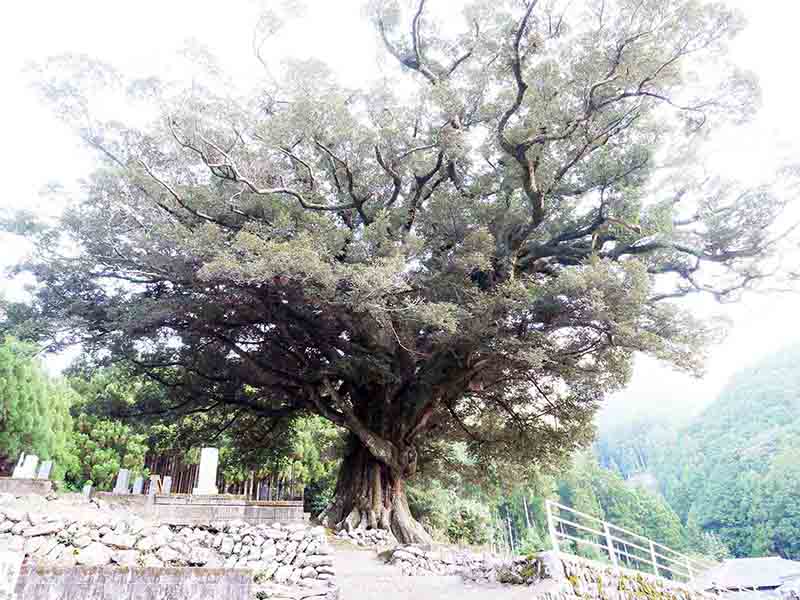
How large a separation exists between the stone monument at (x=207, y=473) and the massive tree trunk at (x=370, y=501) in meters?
3.04

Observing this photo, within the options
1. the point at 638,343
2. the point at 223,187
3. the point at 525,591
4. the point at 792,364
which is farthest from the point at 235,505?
the point at 792,364

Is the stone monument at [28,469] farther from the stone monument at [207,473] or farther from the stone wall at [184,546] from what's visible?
the stone wall at [184,546]

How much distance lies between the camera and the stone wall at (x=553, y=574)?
5.99m

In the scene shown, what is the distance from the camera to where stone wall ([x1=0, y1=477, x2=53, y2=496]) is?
6.95 m

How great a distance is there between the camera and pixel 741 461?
43.0 metres

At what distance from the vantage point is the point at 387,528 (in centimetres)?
1031

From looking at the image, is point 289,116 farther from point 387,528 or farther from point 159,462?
point 159,462

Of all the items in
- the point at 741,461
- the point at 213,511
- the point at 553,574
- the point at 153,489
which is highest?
the point at 741,461

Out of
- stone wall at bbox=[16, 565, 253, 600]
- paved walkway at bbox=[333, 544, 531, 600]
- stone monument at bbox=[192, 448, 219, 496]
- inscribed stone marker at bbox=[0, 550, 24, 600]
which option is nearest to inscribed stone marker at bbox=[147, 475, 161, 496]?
stone monument at bbox=[192, 448, 219, 496]

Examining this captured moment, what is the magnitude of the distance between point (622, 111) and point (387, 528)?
949 centimetres

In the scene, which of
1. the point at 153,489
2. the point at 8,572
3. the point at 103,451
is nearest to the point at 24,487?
the point at 153,489

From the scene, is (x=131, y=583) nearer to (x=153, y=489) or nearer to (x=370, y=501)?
(x=153, y=489)

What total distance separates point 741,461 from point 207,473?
48.5 meters

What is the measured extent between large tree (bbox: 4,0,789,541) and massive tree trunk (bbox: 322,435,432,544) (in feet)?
0.16
